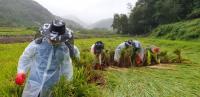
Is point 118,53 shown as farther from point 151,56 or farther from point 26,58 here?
point 26,58

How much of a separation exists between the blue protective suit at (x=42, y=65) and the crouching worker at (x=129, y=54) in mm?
5037

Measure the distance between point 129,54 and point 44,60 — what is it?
5344mm

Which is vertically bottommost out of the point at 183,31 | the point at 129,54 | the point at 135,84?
the point at 183,31

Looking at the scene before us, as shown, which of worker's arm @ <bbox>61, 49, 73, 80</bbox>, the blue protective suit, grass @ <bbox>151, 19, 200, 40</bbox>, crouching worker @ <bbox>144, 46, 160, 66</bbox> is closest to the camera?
the blue protective suit

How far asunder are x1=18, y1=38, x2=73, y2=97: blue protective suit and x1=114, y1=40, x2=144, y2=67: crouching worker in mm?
5037

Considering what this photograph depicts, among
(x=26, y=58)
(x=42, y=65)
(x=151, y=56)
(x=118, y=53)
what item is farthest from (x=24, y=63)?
(x=151, y=56)

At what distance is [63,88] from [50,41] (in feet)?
2.42

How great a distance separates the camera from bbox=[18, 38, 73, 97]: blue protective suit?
4.93 meters

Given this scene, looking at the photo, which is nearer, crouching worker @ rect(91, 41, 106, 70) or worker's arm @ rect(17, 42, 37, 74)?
worker's arm @ rect(17, 42, 37, 74)

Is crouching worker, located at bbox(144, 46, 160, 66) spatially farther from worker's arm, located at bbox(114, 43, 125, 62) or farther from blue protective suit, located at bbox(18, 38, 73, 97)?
blue protective suit, located at bbox(18, 38, 73, 97)

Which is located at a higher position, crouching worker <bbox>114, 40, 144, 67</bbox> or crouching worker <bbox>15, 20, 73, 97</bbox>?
crouching worker <bbox>15, 20, 73, 97</bbox>

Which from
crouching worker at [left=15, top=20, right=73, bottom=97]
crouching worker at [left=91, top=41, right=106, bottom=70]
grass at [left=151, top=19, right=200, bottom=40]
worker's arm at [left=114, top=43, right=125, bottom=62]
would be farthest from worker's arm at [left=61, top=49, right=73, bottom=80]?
grass at [left=151, top=19, right=200, bottom=40]

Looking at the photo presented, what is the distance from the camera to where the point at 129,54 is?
1019 centimetres

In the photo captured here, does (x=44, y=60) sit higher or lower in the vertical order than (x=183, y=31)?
higher
